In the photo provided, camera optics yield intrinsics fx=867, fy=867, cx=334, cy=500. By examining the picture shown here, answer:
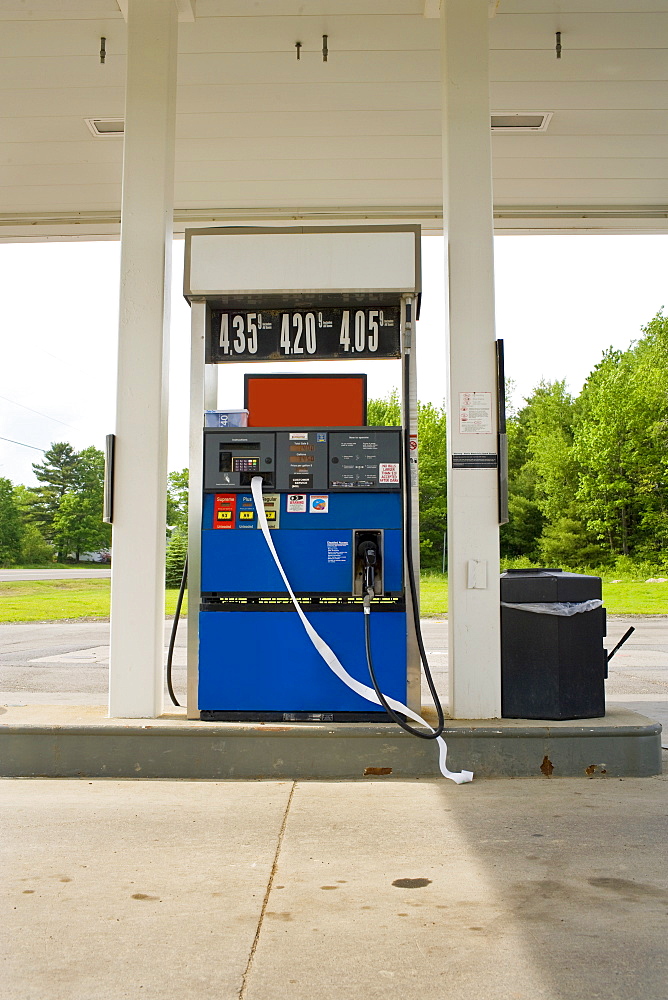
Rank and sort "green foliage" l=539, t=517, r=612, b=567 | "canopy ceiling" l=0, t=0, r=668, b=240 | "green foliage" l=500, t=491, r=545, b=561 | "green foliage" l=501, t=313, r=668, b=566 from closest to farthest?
"canopy ceiling" l=0, t=0, r=668, b=240
"green foliage" l=501, t=313, r=668, b=566
"green foliage" l=539, t=517, r=612, b=567
"green foliage" l=500, t=491, r=545, b=561

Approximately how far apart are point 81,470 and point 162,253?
194ft

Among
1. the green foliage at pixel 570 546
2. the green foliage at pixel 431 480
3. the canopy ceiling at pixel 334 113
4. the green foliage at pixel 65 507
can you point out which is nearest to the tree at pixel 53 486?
the green foliage at pixel 65 507

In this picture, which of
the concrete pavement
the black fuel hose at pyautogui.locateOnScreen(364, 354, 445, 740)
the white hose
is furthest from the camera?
the white hose

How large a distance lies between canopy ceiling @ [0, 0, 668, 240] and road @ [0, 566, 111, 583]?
108 ft

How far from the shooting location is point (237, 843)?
125 inches

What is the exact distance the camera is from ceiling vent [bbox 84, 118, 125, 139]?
661 cm

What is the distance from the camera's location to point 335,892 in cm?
268

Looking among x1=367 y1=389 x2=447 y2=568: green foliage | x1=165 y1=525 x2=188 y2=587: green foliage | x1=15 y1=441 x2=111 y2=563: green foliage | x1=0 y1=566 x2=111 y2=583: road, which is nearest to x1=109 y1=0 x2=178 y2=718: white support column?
x1=165 y1=525 x2=188 y2=587: green foliage

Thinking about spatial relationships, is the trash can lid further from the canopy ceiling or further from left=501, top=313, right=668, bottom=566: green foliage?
left=501, top=313, right=668, bottom=566: green foliage

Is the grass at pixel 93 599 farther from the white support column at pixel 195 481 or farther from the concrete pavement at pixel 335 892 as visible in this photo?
the concrete pavement at pixel 335 892

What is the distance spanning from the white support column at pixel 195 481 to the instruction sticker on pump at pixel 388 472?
968 millimetres

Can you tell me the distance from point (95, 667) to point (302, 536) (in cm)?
539

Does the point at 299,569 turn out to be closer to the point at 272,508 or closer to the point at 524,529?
the point at 272,508

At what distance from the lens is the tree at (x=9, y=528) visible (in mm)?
48969
